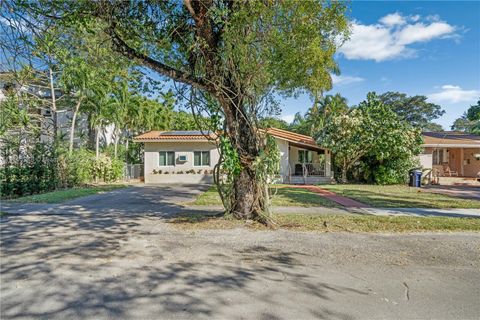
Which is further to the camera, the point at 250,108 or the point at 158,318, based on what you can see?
the point at 250,108

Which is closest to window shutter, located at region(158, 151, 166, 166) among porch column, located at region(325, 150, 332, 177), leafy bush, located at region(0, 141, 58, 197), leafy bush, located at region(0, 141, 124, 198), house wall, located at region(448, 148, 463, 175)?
leafy bush, located at region(0, 141, 124, 198)

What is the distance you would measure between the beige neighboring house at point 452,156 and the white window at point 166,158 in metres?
17.9

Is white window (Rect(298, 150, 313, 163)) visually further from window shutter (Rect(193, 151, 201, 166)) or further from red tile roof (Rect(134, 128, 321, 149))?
window shutter (Rect(193, 151, 201, 166))

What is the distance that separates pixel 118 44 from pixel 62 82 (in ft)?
41.6

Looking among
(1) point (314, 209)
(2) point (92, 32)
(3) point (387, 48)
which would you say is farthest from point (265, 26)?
(3) point (387, 48)

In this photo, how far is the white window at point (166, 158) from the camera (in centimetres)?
2236

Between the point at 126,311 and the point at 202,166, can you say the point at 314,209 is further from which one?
the point at 202,166

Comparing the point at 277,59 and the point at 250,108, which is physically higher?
the point at 277,59

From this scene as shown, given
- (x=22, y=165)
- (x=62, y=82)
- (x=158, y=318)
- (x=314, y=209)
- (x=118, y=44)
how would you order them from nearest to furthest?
(x=158, y=318) < (x=118, y=44) < (x=314, y=209) < (x=22, y=165) < (x=62, y=82)

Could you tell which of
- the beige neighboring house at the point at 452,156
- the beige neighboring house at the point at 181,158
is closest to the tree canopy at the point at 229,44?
the beige neighboring house at the point at 181,158

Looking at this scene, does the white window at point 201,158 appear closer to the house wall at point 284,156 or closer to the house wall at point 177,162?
the house wall at point 177,162

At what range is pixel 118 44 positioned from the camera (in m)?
6.71

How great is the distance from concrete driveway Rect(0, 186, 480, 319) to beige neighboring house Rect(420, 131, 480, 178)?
712 inches

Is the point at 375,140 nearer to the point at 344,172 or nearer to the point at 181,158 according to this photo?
the point at 344,172
